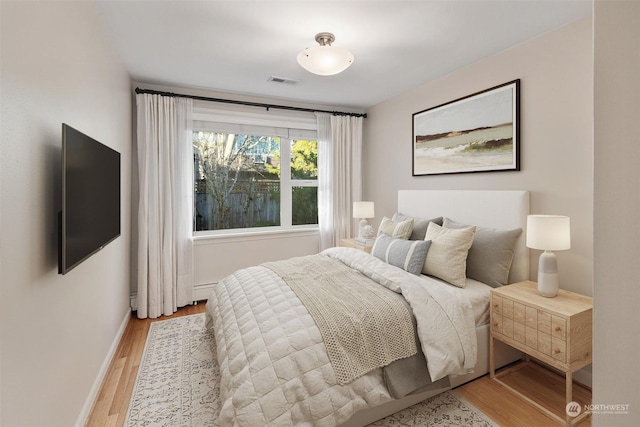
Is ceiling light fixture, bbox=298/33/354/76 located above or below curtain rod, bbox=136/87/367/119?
below

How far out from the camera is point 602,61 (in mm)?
710

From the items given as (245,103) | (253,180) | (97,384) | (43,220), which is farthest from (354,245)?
(43,220)

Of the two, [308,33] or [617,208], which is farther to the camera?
[308,33]

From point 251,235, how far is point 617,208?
365 centimetres

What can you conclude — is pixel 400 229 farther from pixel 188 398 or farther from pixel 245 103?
pixel 245 103

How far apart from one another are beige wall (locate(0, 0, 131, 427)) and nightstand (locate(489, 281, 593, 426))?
2550 millimetres

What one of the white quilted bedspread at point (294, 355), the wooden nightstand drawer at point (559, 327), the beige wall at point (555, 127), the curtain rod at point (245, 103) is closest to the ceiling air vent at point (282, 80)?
the curtain rod at point (245, 103)

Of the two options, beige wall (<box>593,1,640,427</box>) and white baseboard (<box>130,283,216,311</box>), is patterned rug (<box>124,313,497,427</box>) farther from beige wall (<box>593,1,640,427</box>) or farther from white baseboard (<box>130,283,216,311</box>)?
beige wall (<box>593,1,640,427</box>)

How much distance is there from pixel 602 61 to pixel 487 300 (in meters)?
1.92

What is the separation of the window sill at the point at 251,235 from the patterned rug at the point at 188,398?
4.27 feet

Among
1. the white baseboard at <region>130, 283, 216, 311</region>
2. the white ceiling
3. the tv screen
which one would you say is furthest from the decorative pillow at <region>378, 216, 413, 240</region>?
the tv screen

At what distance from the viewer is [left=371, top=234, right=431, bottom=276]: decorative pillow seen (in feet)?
8.34

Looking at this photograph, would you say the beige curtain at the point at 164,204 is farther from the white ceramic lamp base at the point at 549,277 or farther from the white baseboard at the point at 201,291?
the white ceramic lamp base at the point at 549,277

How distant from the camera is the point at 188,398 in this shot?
2.01 m
